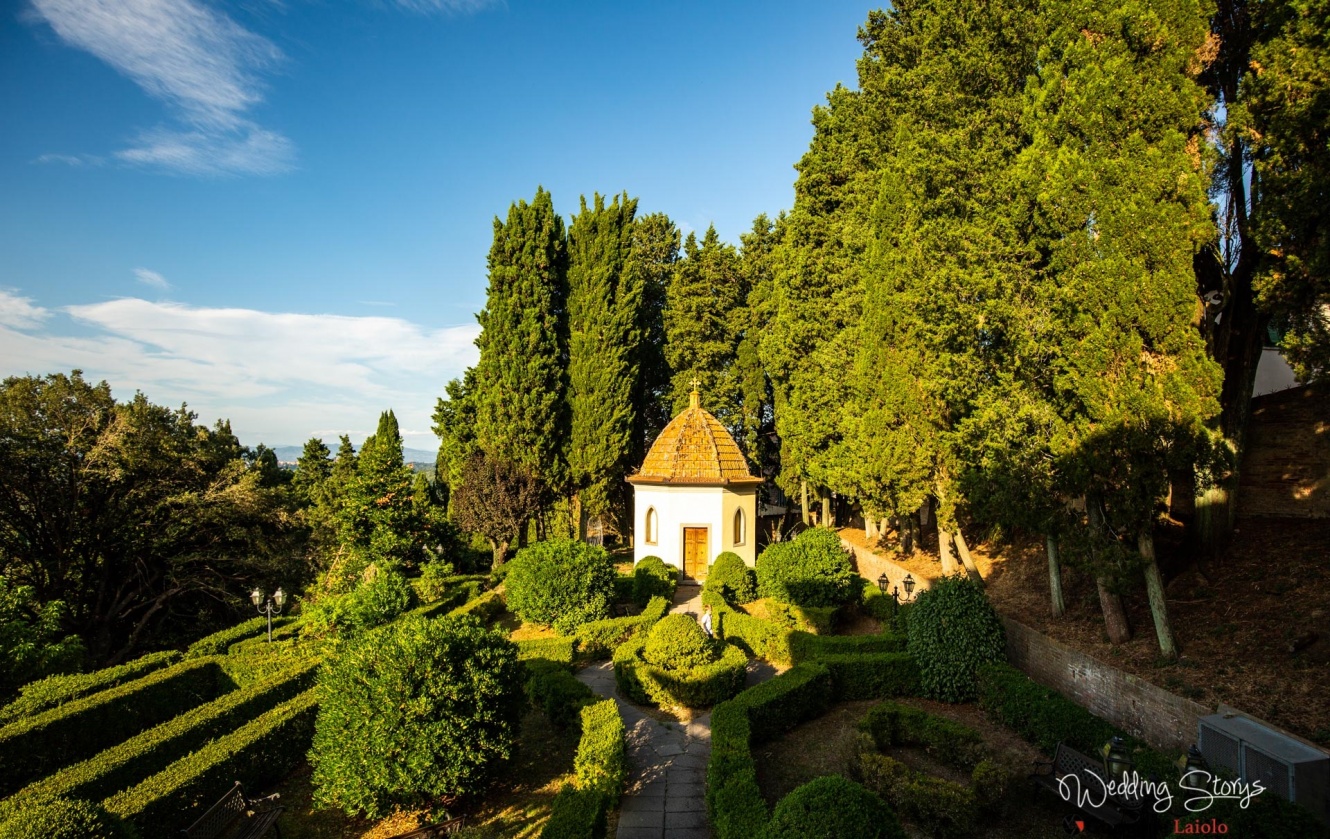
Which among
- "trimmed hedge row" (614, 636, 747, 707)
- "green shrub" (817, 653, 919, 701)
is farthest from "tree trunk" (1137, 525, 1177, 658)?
"trimmed hedge row" (614, 636, 747, 707)

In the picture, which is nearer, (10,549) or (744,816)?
(744,816)

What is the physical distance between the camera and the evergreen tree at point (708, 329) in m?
30.6

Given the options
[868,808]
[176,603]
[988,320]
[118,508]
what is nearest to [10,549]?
[118,508]

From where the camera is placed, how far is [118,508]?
62.1 ft

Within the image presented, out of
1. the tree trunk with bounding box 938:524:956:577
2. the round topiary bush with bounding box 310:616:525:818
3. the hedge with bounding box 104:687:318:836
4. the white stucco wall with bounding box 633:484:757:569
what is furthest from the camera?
the white stucco wall with bounding box 633:484:757:569

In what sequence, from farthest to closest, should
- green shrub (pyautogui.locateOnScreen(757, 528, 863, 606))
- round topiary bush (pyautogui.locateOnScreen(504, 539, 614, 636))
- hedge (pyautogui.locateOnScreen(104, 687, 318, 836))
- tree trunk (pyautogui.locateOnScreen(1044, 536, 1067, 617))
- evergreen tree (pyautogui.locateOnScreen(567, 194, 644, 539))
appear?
1. evergreen tree (pyautogui.locateOnScreen(567, 194, 644, 539))
2. green shrub (pyautogui.locateOnScreen(757, 528, 863, 606))
3. round topiary bush (pyautogui.locateOnScreen(504, 539, 614, 636))
4. tree trunk (pyautogui.locateOnScreen(1044, 536, 1067, 617))
5. hedge (pyautogui.locateOnScreen(104, 687, 318, 836))

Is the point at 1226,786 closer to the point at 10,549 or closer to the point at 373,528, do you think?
the point at 373,528

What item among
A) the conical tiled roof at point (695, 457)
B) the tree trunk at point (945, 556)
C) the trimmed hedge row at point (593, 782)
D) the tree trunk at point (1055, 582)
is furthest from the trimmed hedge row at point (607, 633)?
the tree trunk at point (1055, 582)

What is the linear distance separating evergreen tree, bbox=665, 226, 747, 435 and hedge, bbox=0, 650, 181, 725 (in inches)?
886

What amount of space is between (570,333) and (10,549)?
2024 centimetres

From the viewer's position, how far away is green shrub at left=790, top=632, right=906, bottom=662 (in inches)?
527

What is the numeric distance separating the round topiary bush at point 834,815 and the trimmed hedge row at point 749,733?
53 centimetres

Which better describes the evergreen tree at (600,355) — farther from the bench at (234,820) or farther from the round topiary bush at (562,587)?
the bench at (234,820)

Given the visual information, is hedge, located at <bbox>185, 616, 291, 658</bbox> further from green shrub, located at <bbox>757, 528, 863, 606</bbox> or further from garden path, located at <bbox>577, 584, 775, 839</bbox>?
green shrub, located at <bbox>757, 528, 863, 606</bbox>
